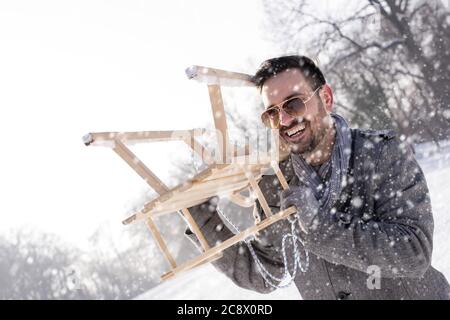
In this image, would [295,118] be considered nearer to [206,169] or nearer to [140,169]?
[206,169]

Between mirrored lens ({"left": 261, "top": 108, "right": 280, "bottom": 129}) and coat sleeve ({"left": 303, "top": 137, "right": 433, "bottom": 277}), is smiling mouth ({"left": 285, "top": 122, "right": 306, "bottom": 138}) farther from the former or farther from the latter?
coat sleeve ({"left": 303, "top": 137, "right": 433, "bottom": 277})

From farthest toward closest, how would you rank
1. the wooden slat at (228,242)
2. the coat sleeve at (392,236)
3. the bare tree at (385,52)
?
the bare tree at (385,52)
the wooden slat at (228,242)
the coat sleeve at (392,236)

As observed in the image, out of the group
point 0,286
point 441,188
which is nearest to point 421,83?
point 441,188

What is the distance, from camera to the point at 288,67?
2.26 metres

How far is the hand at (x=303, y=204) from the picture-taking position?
180cm

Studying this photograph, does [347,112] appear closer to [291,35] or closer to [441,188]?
[291,35]

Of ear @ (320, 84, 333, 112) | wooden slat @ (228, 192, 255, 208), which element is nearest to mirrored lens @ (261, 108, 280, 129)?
ear @ (320, 84, 333, 112)

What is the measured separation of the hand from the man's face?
0.43 m

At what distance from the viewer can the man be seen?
5.94 feet

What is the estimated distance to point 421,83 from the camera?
63.6 ft

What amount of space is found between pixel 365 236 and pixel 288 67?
915mm

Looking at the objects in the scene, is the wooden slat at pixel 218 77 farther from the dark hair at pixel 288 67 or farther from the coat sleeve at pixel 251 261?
the coat sleeve at pixel 251 261

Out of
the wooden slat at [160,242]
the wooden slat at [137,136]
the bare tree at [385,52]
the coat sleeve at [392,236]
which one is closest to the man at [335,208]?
the coat sleeve at [392,236]
